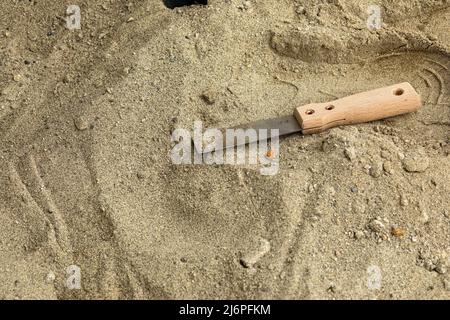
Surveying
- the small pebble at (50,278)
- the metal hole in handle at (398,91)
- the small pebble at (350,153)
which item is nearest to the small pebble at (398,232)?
A: the small pebble at (350,153)

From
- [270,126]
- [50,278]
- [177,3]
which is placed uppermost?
[177,3]

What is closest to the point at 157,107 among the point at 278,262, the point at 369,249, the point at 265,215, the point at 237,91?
the point at 237,91

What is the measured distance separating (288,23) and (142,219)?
1444mm

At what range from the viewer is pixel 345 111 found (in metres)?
3.12

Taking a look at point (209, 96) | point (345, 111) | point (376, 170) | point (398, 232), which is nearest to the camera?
point (398, 232)

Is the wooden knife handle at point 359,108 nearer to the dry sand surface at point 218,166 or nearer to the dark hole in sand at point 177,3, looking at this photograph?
the dry sand surface at point 218,166

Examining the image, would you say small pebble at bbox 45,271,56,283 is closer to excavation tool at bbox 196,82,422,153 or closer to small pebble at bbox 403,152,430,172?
excavation tool at bbox 196,82,422,153

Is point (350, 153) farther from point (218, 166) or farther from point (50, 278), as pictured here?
point (50, 278)

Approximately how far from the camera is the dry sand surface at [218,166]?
2805 millimetres

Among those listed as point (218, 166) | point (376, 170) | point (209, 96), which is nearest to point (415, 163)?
point (376, 170)

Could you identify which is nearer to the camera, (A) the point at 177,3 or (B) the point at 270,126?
(B) the point at 270,126

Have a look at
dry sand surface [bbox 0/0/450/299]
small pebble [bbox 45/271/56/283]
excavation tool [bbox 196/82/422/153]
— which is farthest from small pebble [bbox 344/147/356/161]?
small pebble [bbox 45/271/56/283]

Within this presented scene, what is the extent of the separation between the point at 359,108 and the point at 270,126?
449 millimetres

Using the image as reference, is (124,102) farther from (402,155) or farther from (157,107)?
(402,155)
